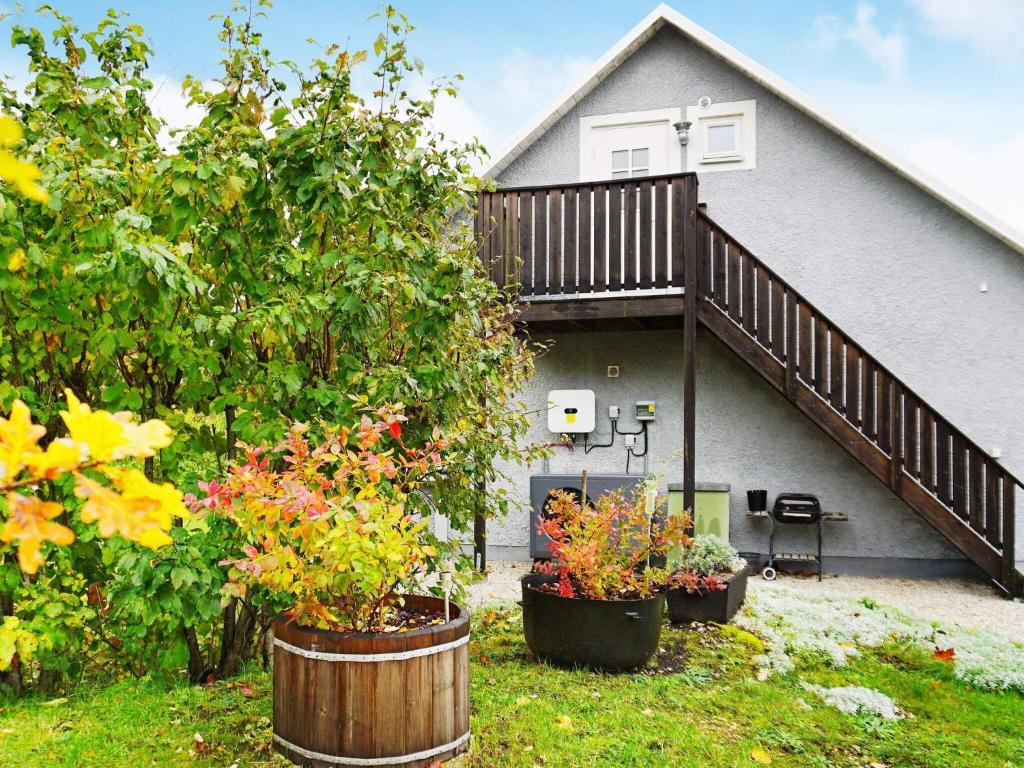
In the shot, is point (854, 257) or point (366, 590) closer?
point (366, 590)

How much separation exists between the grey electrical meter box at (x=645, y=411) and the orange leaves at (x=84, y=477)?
28.0ft

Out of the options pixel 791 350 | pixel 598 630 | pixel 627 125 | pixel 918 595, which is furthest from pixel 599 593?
pixel 627 125

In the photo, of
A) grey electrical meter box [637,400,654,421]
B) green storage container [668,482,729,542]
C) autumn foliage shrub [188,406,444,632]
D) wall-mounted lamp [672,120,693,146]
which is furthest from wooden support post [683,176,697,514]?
autumn foliage shrub [188,406,444,632]

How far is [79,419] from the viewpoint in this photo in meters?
0.84

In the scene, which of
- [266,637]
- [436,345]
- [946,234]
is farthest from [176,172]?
[946,234]

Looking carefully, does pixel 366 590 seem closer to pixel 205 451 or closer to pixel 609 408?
pixel 205 451

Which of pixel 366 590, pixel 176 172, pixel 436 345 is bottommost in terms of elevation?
pixel 366 590

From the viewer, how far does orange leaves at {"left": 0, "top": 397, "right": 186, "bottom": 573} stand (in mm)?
836

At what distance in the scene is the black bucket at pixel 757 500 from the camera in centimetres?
877

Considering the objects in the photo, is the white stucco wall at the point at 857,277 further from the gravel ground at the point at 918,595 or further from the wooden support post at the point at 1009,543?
the wooden support post at the point at 1009,543

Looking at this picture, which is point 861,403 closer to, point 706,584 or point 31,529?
point 706,584

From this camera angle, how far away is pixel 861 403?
7.76 metres

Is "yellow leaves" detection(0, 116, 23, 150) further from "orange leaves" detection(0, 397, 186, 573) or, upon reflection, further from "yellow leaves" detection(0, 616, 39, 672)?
"yellow leaves" detection(0, 616, 39, 672)

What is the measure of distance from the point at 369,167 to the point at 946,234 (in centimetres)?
725
